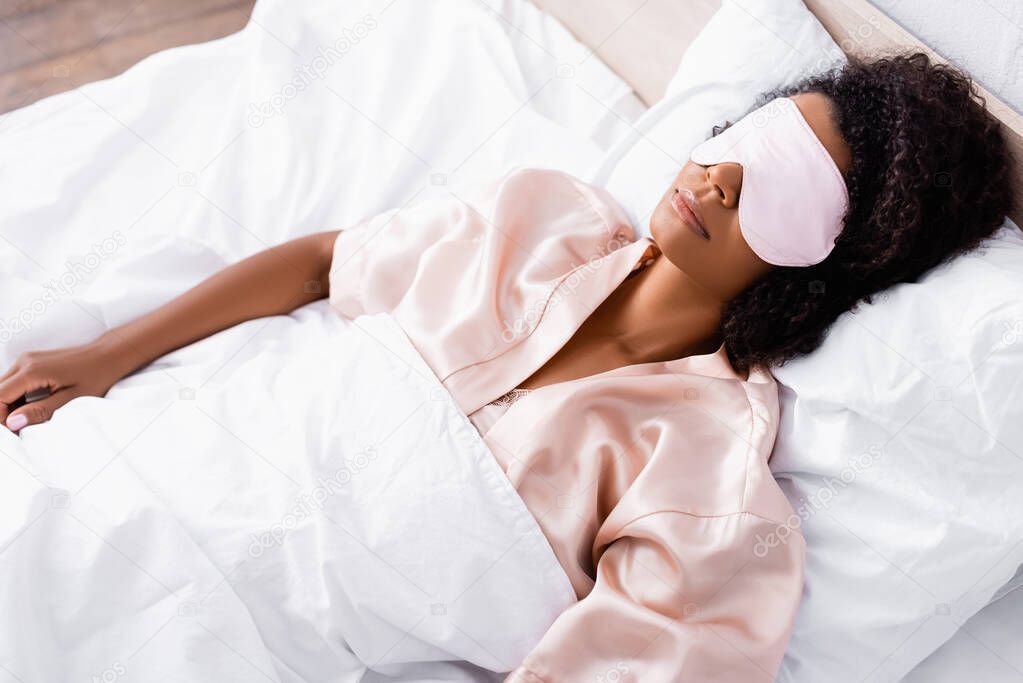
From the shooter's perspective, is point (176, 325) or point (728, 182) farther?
point (176, 325)

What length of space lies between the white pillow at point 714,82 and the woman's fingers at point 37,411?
0.79 meters

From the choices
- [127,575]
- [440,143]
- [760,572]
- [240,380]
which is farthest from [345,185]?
[760,572]

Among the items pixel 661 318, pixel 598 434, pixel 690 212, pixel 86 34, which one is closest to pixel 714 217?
pixel 690 212

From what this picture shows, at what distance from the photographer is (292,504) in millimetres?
1018

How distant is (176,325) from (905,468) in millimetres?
930

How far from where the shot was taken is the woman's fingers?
1139 mm

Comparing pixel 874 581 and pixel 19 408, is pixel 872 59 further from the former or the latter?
pixel 19 408

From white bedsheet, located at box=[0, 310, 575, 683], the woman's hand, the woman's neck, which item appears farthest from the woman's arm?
the woman's neck

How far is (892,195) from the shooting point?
1.03m

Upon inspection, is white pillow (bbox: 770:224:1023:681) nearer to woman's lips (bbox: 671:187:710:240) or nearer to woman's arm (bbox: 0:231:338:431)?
woman's lips (bbox: 671:187:710:240)

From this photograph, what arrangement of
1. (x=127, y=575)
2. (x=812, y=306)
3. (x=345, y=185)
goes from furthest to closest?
(x=345, y=185) < (x=812, y=306) < (x=127, y=575)

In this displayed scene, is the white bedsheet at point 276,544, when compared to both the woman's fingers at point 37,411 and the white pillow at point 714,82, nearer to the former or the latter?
the woman's fingers at point 37,411

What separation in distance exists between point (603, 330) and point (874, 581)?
43 cm

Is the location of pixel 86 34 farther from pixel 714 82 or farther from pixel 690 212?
pixel 690 212
